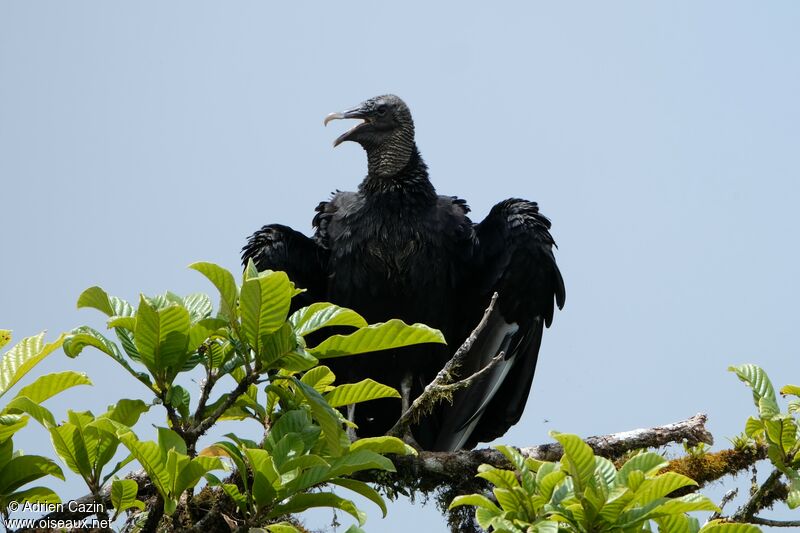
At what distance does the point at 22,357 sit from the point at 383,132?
4.02 m

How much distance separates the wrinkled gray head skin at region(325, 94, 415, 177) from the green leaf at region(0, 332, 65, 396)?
3.53m

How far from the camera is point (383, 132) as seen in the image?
742 cm

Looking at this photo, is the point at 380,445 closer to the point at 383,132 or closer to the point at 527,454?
the point at 527,454

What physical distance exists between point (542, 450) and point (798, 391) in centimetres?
124

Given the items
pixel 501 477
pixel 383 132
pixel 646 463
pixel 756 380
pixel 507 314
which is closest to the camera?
pixel 501 477

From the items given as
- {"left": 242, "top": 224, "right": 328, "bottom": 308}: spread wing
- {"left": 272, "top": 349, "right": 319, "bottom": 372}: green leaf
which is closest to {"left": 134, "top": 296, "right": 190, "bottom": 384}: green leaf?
{"left": 272, "top": 349, "right": 319, "bottom": 372}: green leaf

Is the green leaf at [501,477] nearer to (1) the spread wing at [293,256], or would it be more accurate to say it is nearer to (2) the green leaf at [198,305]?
(2) the green leaf at [198,305]

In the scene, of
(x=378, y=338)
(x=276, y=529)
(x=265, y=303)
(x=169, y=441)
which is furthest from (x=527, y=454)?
(x=169, y=441)

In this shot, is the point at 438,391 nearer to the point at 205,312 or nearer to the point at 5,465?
the point at 205,312

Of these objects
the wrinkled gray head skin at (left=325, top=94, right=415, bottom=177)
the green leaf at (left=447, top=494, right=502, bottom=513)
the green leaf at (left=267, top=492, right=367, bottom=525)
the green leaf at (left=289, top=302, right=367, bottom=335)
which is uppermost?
the wrinkled gray head skin at (left=325, top=94, right=415, bottom=177)

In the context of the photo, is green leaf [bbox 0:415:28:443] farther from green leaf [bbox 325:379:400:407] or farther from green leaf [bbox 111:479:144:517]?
green leaf [bbox 325:379:400:407]

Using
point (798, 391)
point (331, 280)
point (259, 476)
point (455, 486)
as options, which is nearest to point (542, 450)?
point (455, 486)

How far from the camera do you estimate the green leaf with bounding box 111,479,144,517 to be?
12.2 feet

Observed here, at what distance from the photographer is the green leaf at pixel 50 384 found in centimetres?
381
